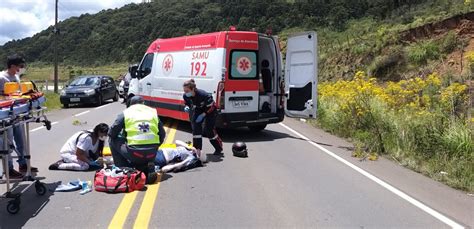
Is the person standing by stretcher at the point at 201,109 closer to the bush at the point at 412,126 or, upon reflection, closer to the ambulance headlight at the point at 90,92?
the bush at the point at 412,126

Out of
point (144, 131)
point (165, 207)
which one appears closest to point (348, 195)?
point (165, 207)

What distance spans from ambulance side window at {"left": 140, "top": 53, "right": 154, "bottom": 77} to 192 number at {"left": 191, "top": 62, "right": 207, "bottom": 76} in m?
2.79

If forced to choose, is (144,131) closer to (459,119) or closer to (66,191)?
(66,191)

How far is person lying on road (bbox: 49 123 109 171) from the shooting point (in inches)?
315

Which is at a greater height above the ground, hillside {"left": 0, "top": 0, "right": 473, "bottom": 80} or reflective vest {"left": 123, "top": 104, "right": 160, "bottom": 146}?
hillside {"left": 0, "top": 0, "right": 473, "bottom": 80}

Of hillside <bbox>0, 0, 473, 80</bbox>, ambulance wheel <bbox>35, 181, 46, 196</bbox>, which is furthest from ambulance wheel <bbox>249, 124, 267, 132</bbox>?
hillside <bbox>0, 0, 473, 80</bbox>

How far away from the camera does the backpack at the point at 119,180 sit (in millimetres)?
6734

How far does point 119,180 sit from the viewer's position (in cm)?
A: 678

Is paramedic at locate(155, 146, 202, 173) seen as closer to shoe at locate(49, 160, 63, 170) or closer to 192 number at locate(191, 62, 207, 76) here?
shoe at locate(49, 160, 63, 170)

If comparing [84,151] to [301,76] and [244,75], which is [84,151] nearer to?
[244,75]

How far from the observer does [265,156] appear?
996 cm

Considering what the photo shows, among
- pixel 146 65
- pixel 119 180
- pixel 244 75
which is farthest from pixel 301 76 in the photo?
pixel 119 180

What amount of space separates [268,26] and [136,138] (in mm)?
63119

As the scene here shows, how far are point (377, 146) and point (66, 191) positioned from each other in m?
6.69
